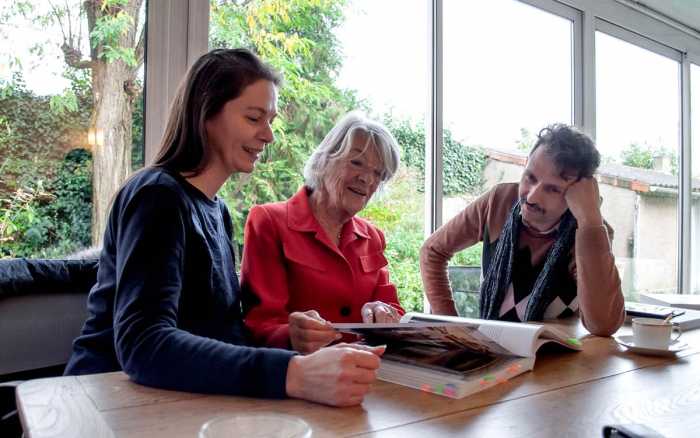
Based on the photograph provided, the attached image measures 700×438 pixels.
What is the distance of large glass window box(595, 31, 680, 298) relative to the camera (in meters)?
3.96

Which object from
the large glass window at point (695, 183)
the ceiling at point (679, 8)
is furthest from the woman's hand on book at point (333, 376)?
the large glass window at point (695, 183)

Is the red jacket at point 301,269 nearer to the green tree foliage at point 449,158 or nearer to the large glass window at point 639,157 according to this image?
the green tree foliage at point 449,158

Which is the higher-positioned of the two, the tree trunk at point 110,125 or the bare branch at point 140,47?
the bare branch at point 140,47

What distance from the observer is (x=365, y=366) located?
2.70 feet

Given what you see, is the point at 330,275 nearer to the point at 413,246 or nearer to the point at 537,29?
the point at 413,246

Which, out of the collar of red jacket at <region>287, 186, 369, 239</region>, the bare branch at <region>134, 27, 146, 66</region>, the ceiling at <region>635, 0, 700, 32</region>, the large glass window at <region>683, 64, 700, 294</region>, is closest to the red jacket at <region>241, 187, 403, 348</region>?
the collar of red jacket at <region>287, 186, 369, 239</region>

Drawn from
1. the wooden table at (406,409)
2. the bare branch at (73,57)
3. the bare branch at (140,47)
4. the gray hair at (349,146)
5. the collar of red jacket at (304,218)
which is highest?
the bare branch at (140,47)

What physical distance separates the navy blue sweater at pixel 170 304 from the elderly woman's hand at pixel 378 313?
356mm

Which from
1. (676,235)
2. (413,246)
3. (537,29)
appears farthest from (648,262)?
(413,246)

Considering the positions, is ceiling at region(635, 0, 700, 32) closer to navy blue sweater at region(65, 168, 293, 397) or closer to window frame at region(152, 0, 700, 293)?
window frame at region(152, 0, 700, 293)

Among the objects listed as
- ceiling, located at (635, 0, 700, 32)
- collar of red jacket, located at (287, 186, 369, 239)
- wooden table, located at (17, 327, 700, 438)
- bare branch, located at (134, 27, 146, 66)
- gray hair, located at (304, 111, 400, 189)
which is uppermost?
ceiling, located at (635, 0, 700, 32)

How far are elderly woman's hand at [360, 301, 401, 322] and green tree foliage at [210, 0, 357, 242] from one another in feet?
2.67

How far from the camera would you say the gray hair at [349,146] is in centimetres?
167

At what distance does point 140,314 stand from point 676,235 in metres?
4.82
